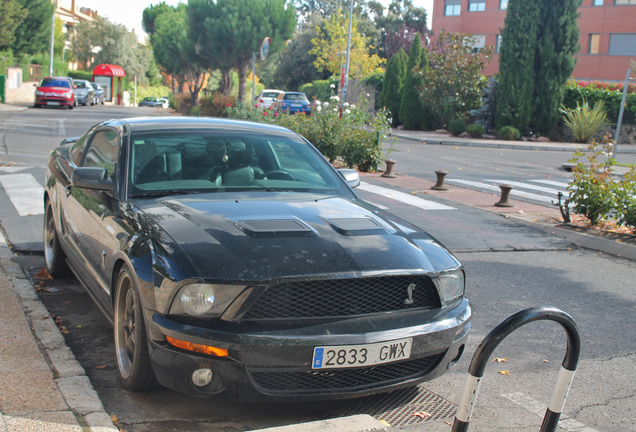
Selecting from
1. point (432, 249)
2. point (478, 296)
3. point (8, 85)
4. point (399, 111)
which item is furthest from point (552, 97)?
point (8, 85)

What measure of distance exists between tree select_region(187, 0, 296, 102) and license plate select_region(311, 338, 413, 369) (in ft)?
140

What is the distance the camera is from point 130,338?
3.81 metres

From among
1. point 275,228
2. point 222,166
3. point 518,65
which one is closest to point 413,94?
point 518,65

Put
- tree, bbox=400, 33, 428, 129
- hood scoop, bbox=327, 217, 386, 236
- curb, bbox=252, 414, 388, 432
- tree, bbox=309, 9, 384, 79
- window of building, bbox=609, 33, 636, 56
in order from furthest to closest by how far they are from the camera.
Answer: tree, bbox=309, 9, 384, 79, window of building, bbox=609, 33, 636, 56, tree, bbox=400, 33, 428, 129, hood scoop, bbox=327, 217, 386, 236, curb, bbox=252, 414, 388, 432

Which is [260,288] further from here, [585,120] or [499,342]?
[585,120]

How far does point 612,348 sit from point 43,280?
4675 mm

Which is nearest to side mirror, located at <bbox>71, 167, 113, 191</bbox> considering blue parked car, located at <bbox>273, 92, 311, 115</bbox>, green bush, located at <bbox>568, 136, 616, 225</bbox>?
green bush, located at <bbox>568, 136, 616, 225</bbox>

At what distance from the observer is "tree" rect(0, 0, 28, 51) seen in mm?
44719

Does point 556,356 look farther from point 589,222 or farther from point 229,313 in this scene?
point 589,222

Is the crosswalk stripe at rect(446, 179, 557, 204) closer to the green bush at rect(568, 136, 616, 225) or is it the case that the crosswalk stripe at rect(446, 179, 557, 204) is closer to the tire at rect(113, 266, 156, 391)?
the green bush at rect(568, 136, 616, 225)

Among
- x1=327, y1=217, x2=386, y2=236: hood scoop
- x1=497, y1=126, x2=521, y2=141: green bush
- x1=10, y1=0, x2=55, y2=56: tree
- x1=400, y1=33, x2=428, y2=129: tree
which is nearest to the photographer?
x1=327, y1=217, x2=386, y2=236: hood scoop

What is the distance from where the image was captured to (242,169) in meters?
4.93

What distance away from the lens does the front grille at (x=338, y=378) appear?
333 centimetres

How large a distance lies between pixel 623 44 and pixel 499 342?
51.9m
